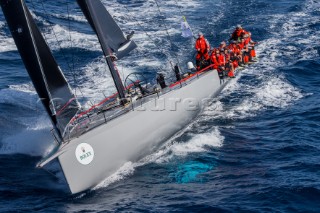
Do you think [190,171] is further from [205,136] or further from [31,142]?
[31,142]

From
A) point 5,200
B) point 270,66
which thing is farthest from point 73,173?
point 270,66

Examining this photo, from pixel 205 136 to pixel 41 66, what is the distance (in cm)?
565

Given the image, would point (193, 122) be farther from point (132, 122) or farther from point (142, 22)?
point (142, 22)

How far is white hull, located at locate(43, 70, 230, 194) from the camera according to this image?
11.4m

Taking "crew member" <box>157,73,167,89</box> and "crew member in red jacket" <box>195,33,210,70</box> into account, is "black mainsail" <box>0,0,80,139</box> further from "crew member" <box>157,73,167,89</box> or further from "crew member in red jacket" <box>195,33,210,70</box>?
"crew member in red jacket" <box>195,33,210,70</box>

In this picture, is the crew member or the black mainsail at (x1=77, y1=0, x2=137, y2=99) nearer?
the black mainsail at (x1=77, y1=0, x2=137, y2=99)

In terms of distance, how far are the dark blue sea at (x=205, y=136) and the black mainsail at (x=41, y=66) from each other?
0.87 m

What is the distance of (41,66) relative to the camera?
1106 centimetres

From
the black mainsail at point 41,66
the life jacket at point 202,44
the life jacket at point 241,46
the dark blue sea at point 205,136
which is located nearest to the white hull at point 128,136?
the dark blue sea at point 205,136

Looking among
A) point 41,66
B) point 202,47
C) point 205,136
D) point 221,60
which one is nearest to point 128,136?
point 205,136

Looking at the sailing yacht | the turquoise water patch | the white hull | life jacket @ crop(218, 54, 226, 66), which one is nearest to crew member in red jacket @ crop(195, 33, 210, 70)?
life jacket @ crop(218, 54, 226, 66)

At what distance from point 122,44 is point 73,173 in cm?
466

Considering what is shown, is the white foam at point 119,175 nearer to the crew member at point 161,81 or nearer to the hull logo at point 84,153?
the hull logo at point 84,153

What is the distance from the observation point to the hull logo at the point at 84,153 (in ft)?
37.6
